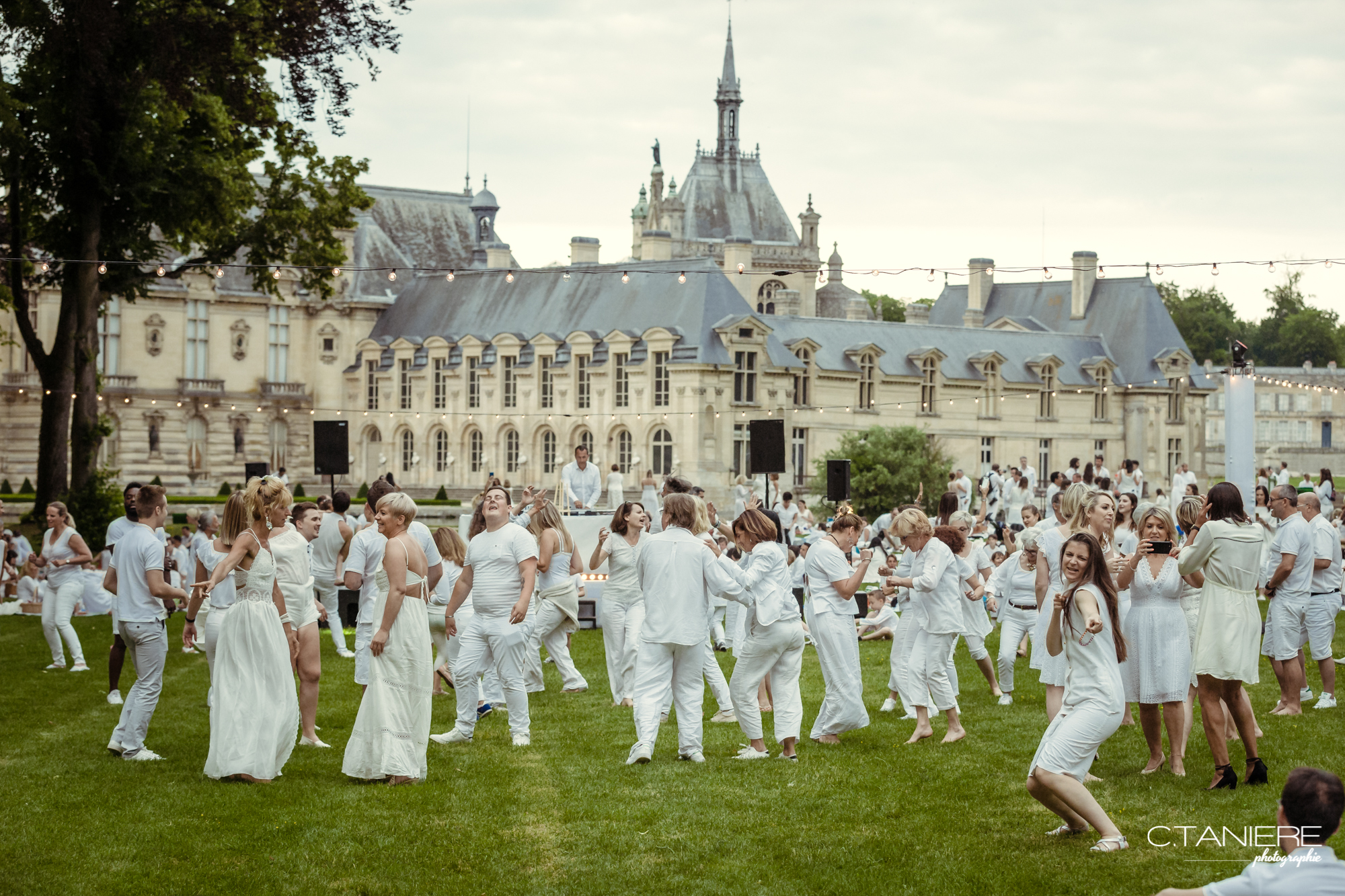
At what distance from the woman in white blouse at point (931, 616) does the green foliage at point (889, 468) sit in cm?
3475

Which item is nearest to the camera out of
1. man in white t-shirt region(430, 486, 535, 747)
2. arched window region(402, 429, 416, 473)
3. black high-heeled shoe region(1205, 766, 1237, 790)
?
black high-heeled shoe region(1205, 766, 1237, 790)

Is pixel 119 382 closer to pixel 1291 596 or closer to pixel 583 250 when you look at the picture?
pixel 583 250

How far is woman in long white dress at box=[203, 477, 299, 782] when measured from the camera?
9.66 metres

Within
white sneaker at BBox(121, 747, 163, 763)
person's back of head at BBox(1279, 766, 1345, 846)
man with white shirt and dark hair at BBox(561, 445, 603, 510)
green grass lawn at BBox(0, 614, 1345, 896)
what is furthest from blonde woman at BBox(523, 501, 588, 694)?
person's back of head at BBox(1279, 766, 1345, 846)

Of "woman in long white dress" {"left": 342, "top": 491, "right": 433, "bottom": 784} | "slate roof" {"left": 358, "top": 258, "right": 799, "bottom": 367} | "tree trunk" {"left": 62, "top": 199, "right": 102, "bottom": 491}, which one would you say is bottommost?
"woman in long white dress" {"left": 342, "top": 491, "right": 433, "bottom": 784}

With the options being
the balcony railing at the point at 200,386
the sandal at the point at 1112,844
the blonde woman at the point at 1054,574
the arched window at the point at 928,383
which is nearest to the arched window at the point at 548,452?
the balcony railing at the point at 200,386

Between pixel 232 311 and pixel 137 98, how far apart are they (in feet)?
108

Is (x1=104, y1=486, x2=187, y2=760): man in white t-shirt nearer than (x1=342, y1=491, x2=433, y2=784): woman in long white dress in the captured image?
No

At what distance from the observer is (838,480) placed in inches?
1114

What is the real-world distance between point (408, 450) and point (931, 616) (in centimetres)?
4711

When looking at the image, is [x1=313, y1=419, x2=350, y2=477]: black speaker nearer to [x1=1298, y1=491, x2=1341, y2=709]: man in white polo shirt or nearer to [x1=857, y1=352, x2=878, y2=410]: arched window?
[x1=1298, y1=491, x2=1341, y2=709]: man in white polo shirt

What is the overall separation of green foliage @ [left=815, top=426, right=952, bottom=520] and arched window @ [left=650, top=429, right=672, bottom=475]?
4.74 m

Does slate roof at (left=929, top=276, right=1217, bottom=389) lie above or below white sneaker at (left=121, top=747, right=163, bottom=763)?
above

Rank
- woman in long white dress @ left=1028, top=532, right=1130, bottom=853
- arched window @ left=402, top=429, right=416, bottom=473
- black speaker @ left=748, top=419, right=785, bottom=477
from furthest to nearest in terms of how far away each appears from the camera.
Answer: arched window @ left=402, top=429, right=416, bottom=473 → black speaker @ left=748, top=419, right=785, bottom=477 → woman in long white dress @ left=1028, top=532, right=1130, bottom=853
